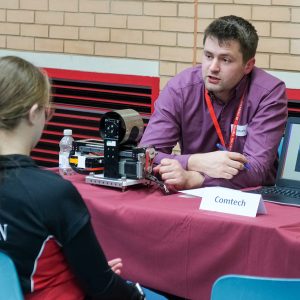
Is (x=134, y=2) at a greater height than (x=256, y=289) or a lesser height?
greater

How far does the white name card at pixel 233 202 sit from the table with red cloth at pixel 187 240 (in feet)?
0.11

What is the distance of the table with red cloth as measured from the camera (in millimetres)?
1961

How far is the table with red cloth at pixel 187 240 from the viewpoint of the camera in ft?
6.43

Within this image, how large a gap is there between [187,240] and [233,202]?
7.5 inches

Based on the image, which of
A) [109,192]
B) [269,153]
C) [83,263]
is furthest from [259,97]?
[83,263]

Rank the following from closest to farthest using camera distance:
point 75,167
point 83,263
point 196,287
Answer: point 83,263
point 196,287
point 75,167

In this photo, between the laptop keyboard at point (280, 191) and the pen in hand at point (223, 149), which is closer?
the laptop keyboard at point (280, 191)

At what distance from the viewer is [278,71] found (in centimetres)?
378

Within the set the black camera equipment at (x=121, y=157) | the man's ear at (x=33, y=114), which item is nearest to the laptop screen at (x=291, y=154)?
the black camera equipment at (x=121, y=157)

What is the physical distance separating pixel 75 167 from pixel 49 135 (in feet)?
7.44

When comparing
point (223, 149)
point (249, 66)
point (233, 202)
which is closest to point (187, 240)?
point (233, 202)

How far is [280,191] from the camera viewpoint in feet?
8.31

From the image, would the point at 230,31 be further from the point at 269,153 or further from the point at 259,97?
the point at 269,153

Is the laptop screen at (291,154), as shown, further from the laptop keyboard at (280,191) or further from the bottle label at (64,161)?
the bottle label at (64,161)
